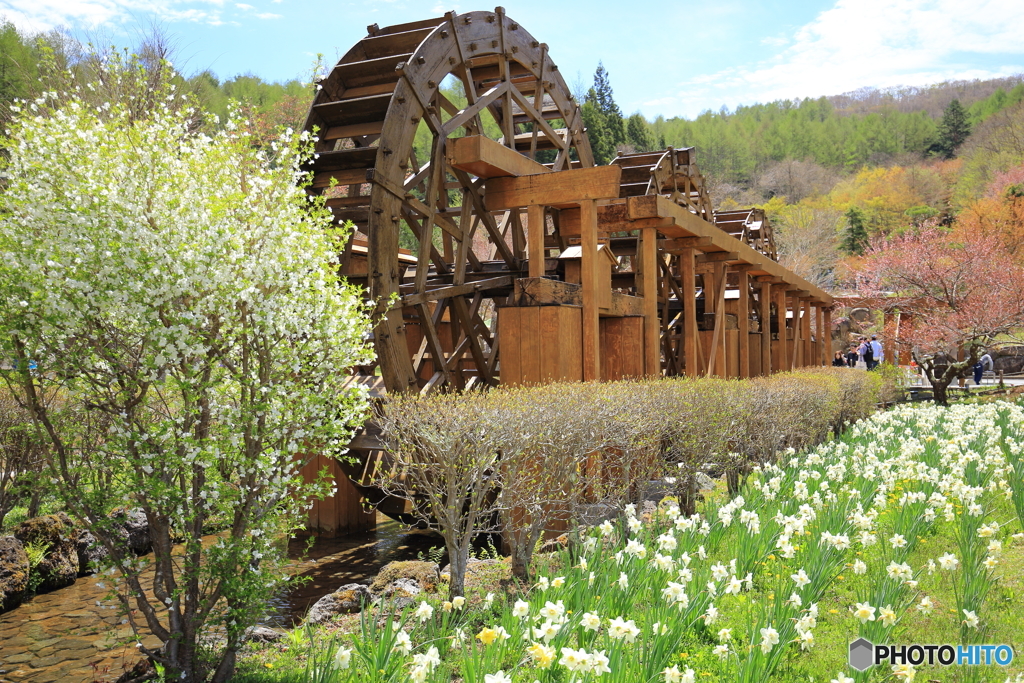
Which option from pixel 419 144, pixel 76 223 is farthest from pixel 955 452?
pixel 419 144

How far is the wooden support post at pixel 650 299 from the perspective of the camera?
32.9ft

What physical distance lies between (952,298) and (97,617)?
1978 cm

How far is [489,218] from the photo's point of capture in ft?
36.6

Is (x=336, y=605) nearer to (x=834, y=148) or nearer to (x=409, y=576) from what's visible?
(x=409, y=576)

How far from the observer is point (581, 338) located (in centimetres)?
834

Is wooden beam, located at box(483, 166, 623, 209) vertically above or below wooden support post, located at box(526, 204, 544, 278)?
above

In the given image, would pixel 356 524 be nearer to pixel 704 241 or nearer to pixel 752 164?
pixel 704 241

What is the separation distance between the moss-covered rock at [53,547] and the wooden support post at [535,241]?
5160mm

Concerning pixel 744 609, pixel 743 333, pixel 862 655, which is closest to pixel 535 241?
pixel 744 609

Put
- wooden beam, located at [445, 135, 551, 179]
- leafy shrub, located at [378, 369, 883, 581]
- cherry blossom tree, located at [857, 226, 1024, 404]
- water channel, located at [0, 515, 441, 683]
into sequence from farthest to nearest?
cherry blossom tree, located at [857, 226, 1024, 404] → wooden beam, located at [445, 135, 551, 179] → water channel, located at [0, 515, 441, 683] → leafy shrub, located at [378, 369, 883, 581]

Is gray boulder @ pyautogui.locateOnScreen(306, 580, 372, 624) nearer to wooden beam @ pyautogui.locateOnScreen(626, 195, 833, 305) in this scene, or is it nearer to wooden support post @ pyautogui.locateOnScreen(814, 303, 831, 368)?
wooden beam @ pyautogui.locateOnScreen(626, 195, 833, 305)

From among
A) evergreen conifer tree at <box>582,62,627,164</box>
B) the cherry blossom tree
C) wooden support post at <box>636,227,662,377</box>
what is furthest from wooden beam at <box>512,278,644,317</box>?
evergreen conifer tree at <box>582,62,627,164</box>

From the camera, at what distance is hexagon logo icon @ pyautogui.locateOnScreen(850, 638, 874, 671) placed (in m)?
3.07

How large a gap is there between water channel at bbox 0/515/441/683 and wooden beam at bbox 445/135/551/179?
13.6 ft
